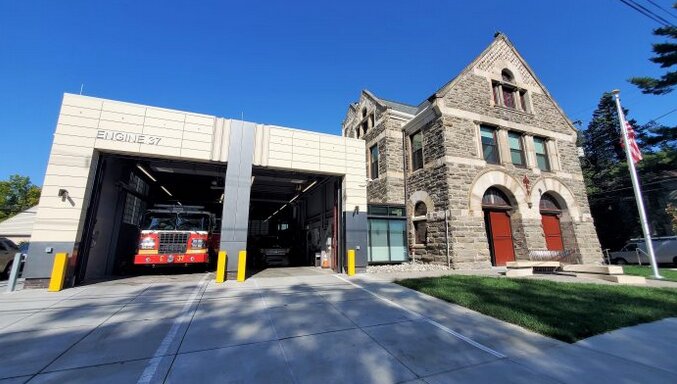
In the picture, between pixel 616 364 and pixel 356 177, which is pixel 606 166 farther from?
pixel 616 364

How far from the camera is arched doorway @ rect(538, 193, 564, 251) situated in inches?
648

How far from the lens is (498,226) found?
15.3m

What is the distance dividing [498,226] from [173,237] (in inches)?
648

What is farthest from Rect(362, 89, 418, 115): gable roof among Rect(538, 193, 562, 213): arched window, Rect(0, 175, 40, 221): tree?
Rect(0, 175, 40, 221): tree

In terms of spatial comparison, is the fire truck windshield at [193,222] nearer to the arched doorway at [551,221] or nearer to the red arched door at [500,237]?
the red arched door at [500,237]

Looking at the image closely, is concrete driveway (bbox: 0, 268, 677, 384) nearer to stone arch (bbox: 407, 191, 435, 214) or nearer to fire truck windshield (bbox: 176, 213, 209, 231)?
fire truck windshield (bbox: 176, 213, 209, 231)

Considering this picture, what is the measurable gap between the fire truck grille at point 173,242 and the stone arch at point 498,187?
45.8ft

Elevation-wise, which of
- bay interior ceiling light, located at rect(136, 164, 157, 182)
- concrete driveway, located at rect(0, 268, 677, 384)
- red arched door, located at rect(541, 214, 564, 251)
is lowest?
concrete driveway, located at rect(0, 268, 677, 384)

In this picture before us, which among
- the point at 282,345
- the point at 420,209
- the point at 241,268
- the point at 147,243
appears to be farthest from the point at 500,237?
the point at 147,243

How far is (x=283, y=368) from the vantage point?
138 inches

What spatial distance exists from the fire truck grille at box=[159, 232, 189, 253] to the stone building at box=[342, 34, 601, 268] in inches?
356

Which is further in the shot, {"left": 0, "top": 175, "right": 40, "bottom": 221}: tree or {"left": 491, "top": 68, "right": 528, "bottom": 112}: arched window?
{"left": 0, "top": 175, "right": 40, "bottom": 221}: tree

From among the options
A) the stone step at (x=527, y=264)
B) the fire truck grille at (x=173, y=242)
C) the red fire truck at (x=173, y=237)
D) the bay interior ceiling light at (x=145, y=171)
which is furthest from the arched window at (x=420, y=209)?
the bay interior ceiling light at (x=145, y=171)

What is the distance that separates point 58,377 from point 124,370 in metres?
0.67
